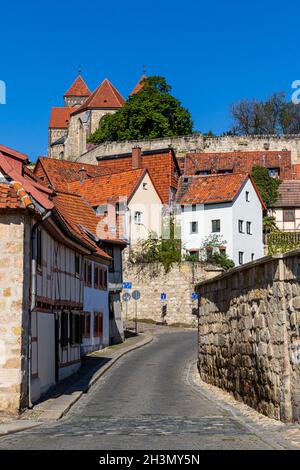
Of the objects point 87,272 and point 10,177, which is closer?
point 10,177

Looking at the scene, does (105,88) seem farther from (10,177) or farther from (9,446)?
(9,446)

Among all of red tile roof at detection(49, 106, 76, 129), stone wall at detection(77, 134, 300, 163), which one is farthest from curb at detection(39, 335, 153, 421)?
red tile roof at detection(49, 106, 76, 129)

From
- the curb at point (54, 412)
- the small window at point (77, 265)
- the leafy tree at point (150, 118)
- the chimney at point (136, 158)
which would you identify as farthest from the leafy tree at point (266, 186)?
the curb at point (54, 412)

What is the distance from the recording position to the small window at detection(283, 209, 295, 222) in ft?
222

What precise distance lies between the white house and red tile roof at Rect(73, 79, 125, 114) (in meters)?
59.6

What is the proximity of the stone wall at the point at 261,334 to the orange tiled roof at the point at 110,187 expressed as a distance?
38.3m

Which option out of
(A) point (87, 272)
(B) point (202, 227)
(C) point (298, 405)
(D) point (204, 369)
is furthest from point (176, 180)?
(C) point (298, 405)

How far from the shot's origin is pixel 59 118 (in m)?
154

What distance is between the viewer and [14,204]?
16.6 metres

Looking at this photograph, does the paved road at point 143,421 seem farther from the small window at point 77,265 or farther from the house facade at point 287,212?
the house facade at point 287,212

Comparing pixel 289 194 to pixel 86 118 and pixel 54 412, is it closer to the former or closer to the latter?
pixel 86 118

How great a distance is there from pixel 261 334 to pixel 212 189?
156ft
